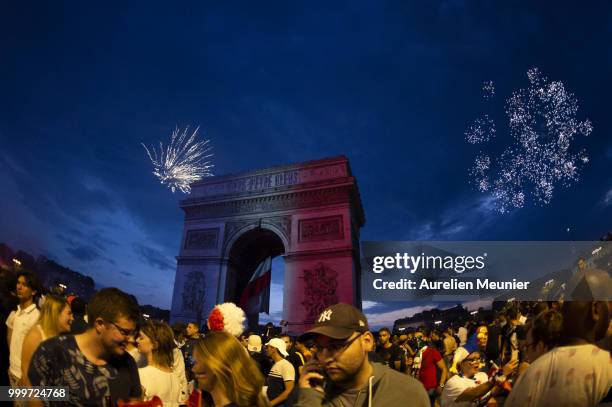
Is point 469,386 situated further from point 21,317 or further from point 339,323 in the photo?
point 21,317

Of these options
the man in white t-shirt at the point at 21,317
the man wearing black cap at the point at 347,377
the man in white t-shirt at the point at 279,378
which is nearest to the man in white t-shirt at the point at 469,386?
the man wearing black cap at the point at 347,377

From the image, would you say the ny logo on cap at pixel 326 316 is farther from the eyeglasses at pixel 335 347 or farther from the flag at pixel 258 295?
the flag at pixel 258 295

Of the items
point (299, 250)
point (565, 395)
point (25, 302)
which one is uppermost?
point (299, 250)

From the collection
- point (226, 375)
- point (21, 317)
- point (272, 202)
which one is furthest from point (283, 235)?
point (226, 375)

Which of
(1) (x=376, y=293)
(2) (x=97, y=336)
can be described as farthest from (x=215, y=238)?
(2) (x=97, y=336)

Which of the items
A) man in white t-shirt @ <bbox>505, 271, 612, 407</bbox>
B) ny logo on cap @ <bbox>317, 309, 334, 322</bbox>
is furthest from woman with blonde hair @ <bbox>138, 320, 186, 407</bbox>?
man in white t-shirt @ <bbox>505, 271, 612, 407</bbox>

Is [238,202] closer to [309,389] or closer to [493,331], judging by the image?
[493,331]
